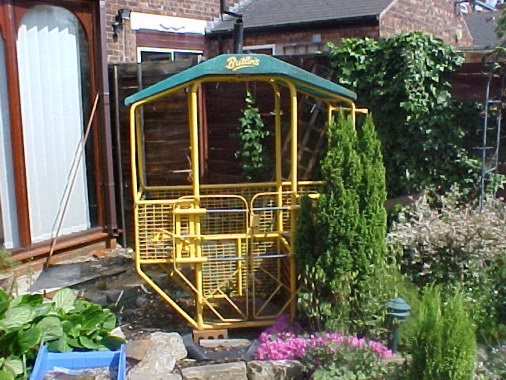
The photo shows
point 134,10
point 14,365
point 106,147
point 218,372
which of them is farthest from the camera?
point 134,10

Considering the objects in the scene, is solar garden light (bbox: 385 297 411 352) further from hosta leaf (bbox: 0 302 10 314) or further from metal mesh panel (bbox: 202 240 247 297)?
hosta leaf (bbox: 0 302 10 314)

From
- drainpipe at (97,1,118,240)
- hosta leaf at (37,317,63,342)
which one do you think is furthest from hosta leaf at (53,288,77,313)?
drainpipe at (97,1,118,240)

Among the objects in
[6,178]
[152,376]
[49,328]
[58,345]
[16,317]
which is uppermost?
[6,178]

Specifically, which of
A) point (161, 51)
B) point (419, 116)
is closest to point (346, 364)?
point (419, 116)

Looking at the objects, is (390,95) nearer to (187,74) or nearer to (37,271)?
(187,74)

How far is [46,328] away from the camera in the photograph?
400 cm

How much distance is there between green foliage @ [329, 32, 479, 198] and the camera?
19.4ft

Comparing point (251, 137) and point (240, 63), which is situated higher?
point (240, 63)

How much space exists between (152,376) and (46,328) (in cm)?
74

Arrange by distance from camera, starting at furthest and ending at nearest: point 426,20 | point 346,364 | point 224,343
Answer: point 426,20 → point 224,343 → point 346,364

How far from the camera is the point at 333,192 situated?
424 cm

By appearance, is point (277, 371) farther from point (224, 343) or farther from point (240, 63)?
point (240, 63)

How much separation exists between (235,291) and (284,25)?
680 cm

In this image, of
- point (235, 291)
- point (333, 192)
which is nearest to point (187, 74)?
A: point (333, 192)
